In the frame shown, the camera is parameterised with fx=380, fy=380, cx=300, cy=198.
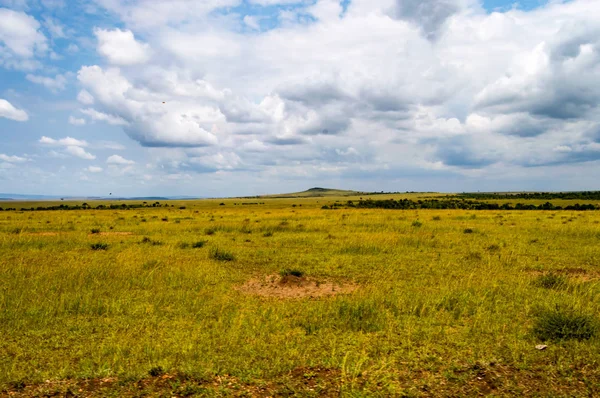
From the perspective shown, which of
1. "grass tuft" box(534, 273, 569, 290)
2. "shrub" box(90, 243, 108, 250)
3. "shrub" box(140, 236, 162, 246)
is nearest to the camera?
"grass tuft" box(534, 273, 569, 290)

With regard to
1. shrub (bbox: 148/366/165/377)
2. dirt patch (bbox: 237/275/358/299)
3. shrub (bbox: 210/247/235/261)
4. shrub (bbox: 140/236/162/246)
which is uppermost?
shrub (bbox: 140/236/162/246)

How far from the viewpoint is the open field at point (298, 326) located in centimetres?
632

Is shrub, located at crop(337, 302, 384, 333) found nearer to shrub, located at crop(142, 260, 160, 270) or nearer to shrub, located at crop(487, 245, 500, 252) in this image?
shrub, located at crop(142, 260, 160, 270)

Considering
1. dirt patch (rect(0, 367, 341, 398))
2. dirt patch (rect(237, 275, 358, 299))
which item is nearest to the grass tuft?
dirt patch (rect(237, 275, 358, 299))

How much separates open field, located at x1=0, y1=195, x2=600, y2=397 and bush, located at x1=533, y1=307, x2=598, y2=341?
0.03 metres

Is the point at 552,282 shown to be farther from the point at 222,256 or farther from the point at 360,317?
the point at 222,256

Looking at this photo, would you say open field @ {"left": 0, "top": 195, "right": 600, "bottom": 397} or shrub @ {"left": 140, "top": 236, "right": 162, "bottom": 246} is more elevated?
shrub @ {"left": 140, "top": 236, "right": 162, "bottom": 246}

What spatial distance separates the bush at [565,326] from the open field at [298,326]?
1.1 inches

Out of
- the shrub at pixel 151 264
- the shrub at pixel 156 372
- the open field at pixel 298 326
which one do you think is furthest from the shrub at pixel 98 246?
the shrub at pixel 156 372

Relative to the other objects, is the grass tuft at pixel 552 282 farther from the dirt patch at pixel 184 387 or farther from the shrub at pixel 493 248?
the dirt patch at pixel 184 387

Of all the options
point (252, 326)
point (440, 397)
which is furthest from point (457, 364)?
point (252, 326)

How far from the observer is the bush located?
26.5 feet

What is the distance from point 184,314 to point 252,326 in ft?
6.87

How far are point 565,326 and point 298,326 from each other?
5.83 meters
